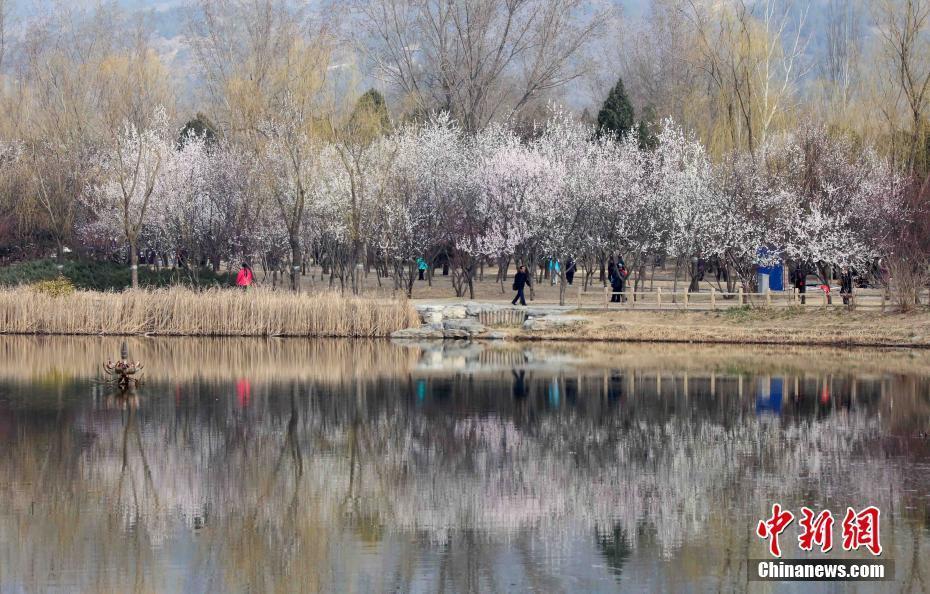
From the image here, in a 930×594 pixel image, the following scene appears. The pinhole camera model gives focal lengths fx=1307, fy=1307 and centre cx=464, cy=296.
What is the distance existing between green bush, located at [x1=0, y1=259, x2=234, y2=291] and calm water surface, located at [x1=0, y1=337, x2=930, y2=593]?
565 inches

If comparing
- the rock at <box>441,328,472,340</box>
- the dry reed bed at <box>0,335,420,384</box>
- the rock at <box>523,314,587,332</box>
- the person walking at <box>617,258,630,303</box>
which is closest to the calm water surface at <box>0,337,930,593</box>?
the dry reed bed at <box>0,335,420,384</box>

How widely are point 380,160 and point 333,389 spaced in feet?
82.4

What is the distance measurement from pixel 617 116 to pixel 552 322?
76.6ft

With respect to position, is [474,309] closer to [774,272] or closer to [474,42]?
[774,272]

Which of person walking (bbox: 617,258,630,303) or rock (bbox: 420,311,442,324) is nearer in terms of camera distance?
rock (bbox: 420,311,442,324)

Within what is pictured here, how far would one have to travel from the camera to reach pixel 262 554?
13.5 metres

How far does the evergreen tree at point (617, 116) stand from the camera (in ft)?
189

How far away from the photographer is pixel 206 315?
121 feet

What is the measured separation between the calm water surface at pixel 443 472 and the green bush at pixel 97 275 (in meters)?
14.4

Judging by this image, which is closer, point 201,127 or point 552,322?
point 552,322

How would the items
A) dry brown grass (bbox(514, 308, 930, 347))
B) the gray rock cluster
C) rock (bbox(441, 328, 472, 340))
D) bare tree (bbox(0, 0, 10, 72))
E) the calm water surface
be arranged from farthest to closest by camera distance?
bare tree (bbox(0, 0, 10, 72)) → rock (bbox(441, 328, 472, 340)) → the gray rock cluster → dry brown grass (bbox(514, 308, 930, 347)) → the calm water surface

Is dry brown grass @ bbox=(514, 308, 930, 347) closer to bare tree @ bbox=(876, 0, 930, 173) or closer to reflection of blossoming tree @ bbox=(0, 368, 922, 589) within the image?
bare tree @ bbox=(876, 0, 930, 173)

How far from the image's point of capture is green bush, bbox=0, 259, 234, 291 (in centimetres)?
4375

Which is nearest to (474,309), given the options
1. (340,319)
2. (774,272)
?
(340,319)
